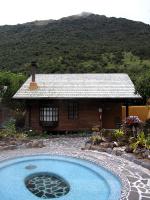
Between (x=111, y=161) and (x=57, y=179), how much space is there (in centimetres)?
283

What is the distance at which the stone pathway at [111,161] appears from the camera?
1127 centimetres

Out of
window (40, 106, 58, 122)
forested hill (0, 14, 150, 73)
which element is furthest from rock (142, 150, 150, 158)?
forested hill (0, 14, 150, 73)

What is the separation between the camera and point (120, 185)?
1196 centimetres

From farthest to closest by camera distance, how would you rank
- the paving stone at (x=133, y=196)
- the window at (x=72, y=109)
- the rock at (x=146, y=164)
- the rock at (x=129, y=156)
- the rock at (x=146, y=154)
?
1. the window at (x=72, y=109)
2. the rock at (x=129, y=156)
3. the rock at (x=146, y=154)
4. the rock at (x=146, y=164)
5. the paving stone at (x=133, y=196)

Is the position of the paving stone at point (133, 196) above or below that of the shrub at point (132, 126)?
below

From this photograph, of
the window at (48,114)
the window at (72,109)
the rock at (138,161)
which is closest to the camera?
the rock at (138,161)

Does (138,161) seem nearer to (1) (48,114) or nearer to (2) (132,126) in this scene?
(2) (132,126)

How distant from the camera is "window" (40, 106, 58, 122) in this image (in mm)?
22781

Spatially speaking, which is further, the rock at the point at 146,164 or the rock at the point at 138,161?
the rock at the point at 138,161

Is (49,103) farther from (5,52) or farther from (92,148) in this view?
(5,52)

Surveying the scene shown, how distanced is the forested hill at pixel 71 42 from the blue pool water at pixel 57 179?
83.7 ft

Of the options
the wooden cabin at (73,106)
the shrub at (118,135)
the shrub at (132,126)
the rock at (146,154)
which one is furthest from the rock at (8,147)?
the rock at (146,154)

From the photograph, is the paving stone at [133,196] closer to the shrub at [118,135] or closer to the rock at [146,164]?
the rock at [146,164]

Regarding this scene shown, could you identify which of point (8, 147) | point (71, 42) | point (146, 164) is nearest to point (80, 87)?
point (8, 147)
